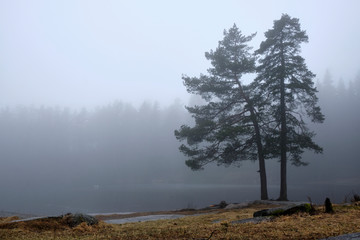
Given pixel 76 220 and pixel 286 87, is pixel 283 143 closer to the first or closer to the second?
pixel 286 87

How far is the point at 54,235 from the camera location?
6.56 m

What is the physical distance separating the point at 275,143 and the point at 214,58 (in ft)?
25.6

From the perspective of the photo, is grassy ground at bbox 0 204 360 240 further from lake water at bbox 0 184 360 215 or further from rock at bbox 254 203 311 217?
lake water at bbox 0 184 360 215

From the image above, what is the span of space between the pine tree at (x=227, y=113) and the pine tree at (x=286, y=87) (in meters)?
1.14

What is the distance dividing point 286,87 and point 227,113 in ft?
15.3

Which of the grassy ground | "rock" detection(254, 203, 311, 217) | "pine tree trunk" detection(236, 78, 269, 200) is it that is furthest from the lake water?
the grassy ground

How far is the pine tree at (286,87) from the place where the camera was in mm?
18906

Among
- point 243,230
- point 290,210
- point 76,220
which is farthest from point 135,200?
point 243,230

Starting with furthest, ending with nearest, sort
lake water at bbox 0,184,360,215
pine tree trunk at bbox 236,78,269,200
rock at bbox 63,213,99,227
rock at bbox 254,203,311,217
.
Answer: lake water at bbox 0,184,360,215
pine tree trunk at bbox 236,78,269,200
rock at bbox 63,213,99,227
rock at bbox 254,203,311,217

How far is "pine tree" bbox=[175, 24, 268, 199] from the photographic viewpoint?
19281mm

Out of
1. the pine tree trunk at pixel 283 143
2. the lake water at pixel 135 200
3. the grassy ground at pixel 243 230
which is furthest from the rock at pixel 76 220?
the pine tree trunk at pixel 283 143

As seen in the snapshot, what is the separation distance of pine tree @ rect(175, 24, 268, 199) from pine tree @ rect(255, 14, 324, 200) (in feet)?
3.72

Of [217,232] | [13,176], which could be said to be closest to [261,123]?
[217,232]

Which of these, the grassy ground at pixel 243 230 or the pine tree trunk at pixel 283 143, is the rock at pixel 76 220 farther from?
the pine tree trunk at pixel 283 143
